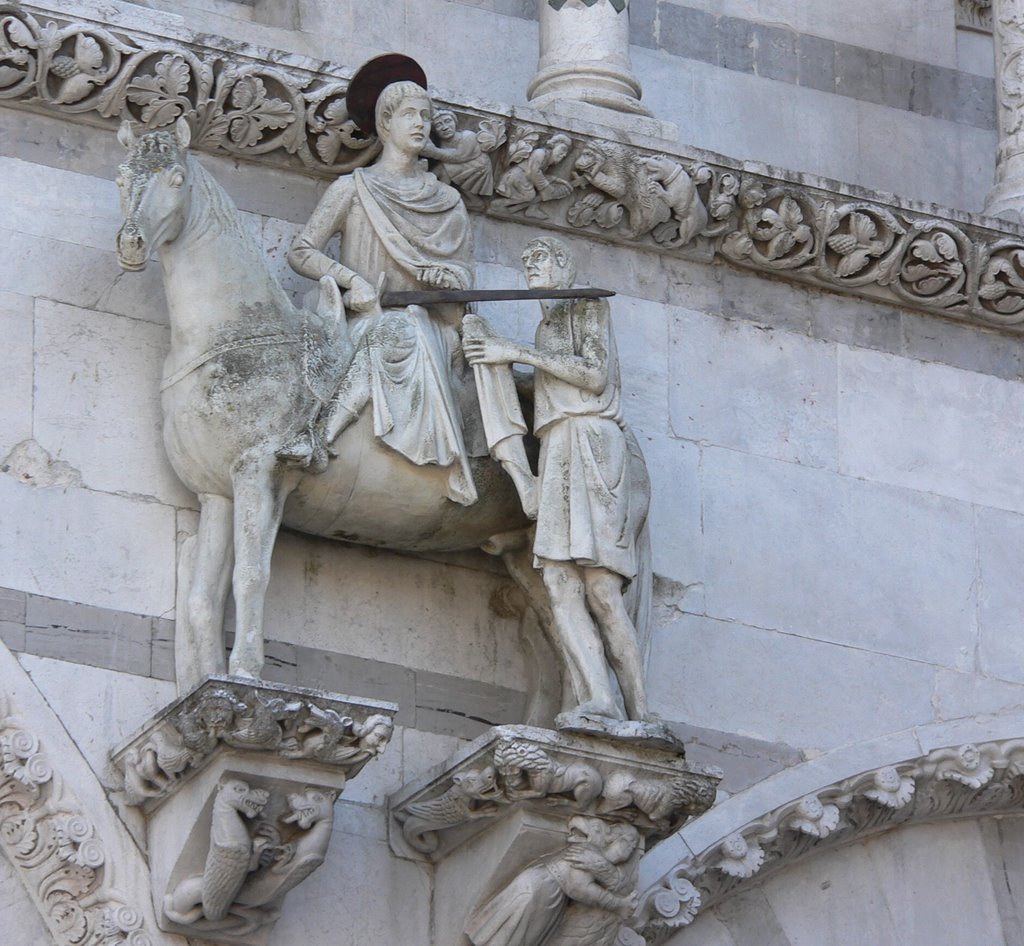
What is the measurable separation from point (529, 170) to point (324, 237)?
0.70 meters

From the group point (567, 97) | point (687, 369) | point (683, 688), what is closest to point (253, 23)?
point (567, 97)

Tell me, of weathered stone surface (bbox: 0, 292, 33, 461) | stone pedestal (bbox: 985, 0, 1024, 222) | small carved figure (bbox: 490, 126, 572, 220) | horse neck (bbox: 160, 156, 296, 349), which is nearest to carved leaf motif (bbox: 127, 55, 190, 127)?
horse neck (bbox: 160, 156, 296, 349)

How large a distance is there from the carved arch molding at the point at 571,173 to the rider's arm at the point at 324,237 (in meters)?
0.25

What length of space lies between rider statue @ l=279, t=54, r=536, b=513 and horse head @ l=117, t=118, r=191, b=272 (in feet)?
1.51

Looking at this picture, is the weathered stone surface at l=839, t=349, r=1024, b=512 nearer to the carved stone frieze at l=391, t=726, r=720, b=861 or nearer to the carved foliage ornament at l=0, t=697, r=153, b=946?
the carved stone frieze at l=391, t=726, r=720, b=861

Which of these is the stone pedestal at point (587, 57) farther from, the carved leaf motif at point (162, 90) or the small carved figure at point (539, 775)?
the small carved figure at point (539, 775)

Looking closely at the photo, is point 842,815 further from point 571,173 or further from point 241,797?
point 571,173

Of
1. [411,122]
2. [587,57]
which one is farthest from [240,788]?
[587,57]

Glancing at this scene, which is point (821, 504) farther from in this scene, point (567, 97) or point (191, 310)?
point (191, 310)

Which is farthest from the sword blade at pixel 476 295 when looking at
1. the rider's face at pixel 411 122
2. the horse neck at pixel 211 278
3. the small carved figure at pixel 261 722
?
the small carved figure at pixel 261 722

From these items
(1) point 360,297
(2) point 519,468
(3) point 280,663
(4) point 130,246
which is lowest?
(3) point 280,663

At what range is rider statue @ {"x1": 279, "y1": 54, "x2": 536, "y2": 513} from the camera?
8109 millimetres

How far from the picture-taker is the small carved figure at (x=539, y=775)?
768 centimetres

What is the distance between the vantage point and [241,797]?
296 inches
